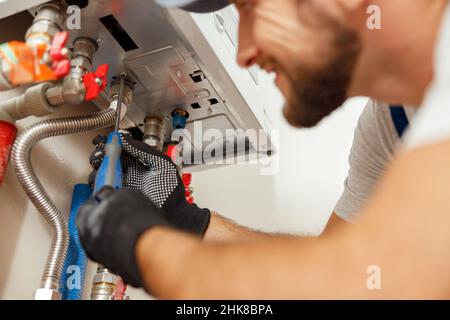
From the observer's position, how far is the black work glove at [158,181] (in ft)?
2.65

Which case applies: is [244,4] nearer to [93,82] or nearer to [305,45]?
[305,45]

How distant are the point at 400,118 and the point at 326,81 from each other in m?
0.23

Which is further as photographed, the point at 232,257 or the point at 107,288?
the point at 107,288

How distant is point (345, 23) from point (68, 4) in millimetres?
448

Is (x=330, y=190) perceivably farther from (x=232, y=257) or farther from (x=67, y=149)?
(x=232, y=257)

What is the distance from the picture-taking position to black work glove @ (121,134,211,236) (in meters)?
0.81

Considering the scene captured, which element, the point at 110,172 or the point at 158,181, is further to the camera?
the point at 158,181

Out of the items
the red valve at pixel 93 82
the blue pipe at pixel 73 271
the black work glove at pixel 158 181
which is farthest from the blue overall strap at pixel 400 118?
the blue pipe at pixel 73 271

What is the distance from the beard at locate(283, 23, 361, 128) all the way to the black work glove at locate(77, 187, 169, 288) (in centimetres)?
27

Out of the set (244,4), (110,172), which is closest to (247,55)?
(244,4)

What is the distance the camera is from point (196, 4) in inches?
29.1
